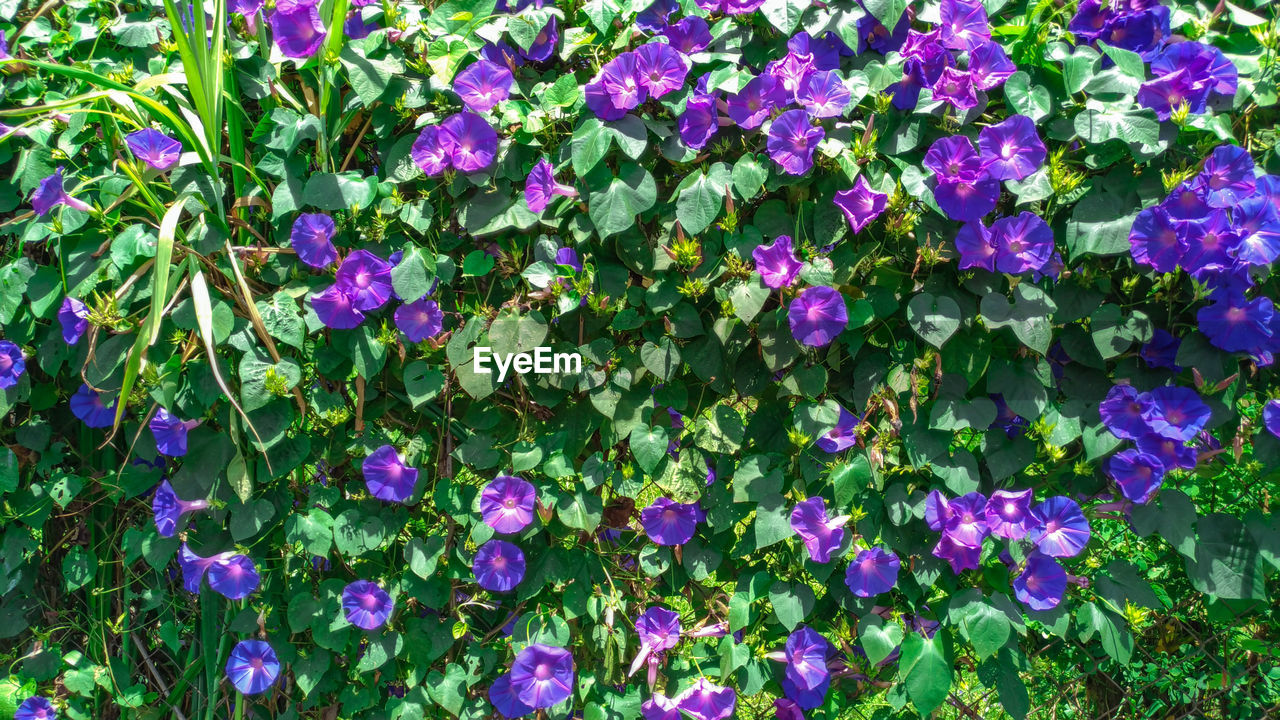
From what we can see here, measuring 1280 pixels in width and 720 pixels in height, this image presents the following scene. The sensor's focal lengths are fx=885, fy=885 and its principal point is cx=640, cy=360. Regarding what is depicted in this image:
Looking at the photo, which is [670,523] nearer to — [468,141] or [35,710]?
[468,141]

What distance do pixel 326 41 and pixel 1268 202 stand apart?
183 cm

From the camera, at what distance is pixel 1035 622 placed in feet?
6.36

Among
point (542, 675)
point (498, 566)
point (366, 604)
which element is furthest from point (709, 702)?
point (366, 604)

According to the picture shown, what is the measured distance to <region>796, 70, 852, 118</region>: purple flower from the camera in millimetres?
1693

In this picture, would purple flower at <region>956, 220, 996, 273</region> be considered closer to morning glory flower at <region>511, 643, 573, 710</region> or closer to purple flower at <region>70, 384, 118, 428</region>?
morning glory flower at <region>511, 643, 573, 710</region>

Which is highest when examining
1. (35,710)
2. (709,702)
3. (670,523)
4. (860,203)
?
(860,203)

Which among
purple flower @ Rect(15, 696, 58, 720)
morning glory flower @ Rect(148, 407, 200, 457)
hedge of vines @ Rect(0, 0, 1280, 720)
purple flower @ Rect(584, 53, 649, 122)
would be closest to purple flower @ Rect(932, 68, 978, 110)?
hedge of vines @ Rect(0, 0, 1280, 720)

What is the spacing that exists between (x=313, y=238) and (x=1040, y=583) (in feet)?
5.42

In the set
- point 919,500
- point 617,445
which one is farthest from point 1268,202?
point 617,445

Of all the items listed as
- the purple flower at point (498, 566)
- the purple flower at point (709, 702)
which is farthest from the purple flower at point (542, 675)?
the purple flower at point (709, 702)

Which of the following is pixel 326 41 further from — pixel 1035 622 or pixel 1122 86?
pixel 1035 622

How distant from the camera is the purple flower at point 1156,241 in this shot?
1648 mm

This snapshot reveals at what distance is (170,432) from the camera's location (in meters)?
1.90

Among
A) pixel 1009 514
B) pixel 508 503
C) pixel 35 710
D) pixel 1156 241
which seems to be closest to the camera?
pixel 1156 241
